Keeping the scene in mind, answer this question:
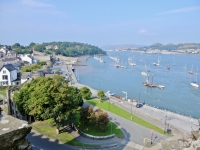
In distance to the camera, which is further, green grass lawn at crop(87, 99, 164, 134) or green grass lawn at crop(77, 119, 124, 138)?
green grass lawn at crop(87, 99, 164, 134)

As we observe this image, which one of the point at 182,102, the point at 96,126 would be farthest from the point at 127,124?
the point at 182,102

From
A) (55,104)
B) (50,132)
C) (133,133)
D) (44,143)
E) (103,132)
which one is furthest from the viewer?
(133,133)

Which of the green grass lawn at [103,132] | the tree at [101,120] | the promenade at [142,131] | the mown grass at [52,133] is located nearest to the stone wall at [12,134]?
the promenade at [142,131]

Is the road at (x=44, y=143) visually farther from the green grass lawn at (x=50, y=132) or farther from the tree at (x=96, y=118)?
the tree at (x=96, y=118)

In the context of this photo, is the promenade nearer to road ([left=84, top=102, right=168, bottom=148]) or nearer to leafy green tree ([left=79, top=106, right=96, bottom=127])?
road ([left=84, top=102, right=168, bottom=148])

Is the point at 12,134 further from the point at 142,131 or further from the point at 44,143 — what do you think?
the point at 142,131

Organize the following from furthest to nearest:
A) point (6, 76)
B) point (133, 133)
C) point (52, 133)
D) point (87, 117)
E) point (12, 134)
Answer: point (6, 76), point (133, 133), point (87, 117), point (52, 133), point (12, 134)

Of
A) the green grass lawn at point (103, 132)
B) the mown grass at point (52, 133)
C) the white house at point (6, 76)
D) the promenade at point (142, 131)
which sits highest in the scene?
the white house at point (6, 76)

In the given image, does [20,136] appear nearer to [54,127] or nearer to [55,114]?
[55,114]

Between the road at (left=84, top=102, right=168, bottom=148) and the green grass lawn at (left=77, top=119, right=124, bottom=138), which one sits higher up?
the green grass lawn at (left=77, top=119, right=124, bottom=138)

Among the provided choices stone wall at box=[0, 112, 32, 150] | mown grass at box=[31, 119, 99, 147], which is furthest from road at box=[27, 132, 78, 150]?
stone wall at box=[0, 112, 32, 150]

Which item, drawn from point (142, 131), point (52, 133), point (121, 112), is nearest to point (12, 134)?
point (52, 133)
